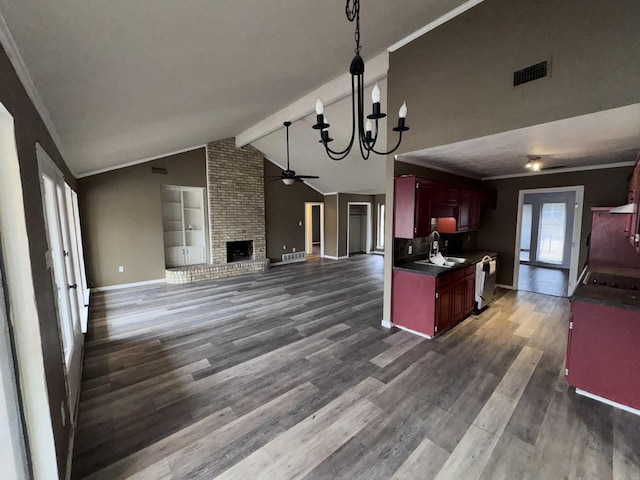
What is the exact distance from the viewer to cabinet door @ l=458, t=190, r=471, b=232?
450 cm

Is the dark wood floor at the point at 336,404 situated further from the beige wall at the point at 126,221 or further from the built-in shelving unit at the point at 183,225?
the built-in shelving unit at the point at 183,225

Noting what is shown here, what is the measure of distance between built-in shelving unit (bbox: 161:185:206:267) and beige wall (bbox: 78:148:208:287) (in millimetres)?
438

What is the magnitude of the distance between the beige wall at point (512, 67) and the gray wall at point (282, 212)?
5.56 meters

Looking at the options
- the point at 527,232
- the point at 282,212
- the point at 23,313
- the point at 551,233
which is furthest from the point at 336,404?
the point at 551,233

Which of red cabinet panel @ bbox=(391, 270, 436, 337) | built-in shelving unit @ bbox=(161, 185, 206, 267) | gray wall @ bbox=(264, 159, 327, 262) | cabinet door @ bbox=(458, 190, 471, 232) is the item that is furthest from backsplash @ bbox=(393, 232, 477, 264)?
built-in shelving unit @ bbox=(161, 185, 206, 267)

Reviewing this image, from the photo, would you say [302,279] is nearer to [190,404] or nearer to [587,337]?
[190,404]

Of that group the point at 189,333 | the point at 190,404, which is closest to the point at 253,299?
the point at 189,333

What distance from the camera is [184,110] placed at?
3648 mm

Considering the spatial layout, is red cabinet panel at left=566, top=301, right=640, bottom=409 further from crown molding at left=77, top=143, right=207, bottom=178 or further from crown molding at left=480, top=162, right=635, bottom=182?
crown molding at left=77, top=143, right=207, bottom=178

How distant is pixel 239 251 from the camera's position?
801 cm

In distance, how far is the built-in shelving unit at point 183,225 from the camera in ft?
22.6

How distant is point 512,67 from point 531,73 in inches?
7.3

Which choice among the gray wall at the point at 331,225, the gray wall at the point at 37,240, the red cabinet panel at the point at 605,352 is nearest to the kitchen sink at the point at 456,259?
the red cabinet panel at the point at 605,352

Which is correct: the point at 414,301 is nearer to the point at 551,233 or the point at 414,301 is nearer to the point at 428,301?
the point at 428,301
